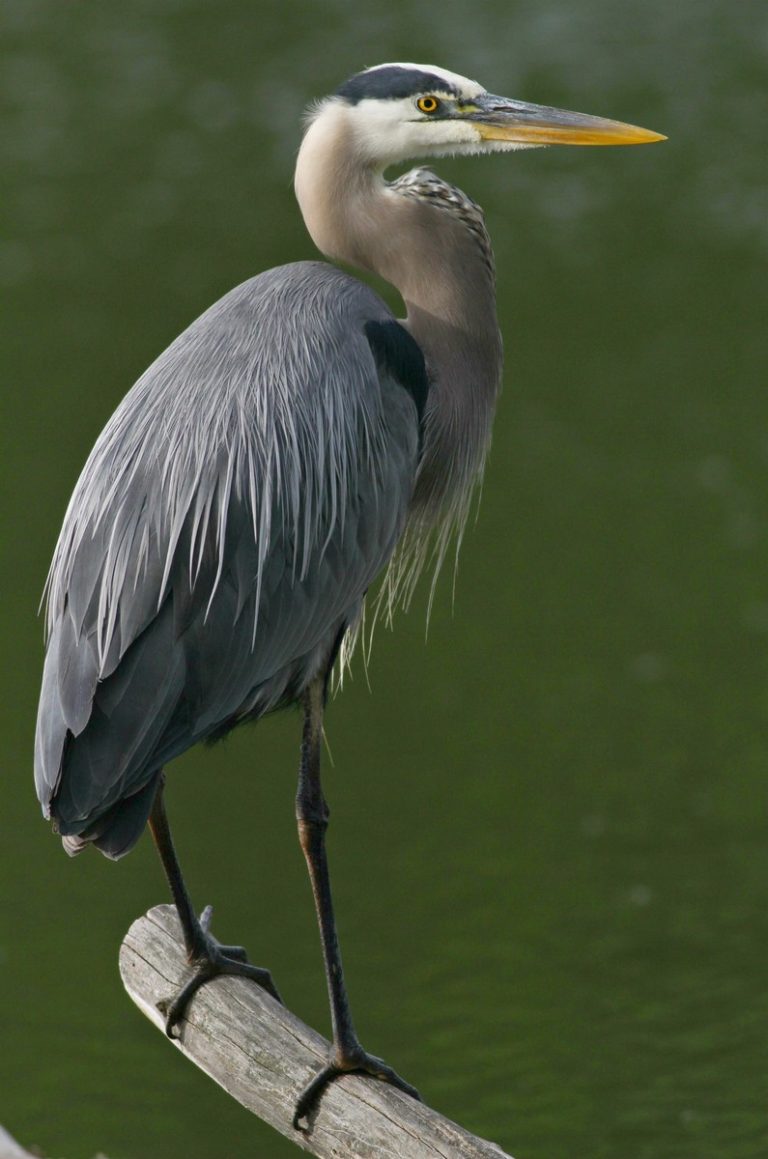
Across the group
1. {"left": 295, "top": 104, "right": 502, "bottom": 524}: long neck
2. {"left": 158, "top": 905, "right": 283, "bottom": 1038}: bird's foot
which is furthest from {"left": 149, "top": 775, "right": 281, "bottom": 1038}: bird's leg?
{"left": 295, "top": 104, "right": 502, "bottom": 524}: long neck

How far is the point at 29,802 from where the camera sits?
20.9 ft

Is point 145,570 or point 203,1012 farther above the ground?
point 145,570

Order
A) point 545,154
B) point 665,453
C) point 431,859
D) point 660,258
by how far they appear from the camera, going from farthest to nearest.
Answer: point 545,154, point 660,258, point 665,453, point 431,859

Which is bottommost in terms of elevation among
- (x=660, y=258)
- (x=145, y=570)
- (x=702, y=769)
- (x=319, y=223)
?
(x=702, y=769)

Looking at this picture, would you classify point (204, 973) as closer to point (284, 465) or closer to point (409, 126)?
point (284, 465)

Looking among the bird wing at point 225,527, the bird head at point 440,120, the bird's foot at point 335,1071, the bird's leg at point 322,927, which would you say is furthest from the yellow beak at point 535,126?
the bird's foot at point 335,1071

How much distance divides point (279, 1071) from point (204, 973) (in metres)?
0.31

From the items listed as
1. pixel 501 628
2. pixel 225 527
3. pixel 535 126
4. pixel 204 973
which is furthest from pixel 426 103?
pixel 501 628

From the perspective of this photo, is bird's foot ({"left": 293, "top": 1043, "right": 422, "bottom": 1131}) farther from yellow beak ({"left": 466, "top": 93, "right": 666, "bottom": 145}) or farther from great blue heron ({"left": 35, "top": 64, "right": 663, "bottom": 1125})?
yellow beak ({"left": 466, "top": 93, "right": 666, "bottom": 145})

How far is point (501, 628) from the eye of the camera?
23.5 ft

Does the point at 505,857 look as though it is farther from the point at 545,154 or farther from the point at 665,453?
the point at 545,154

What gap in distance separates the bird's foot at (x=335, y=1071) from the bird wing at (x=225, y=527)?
632 mm

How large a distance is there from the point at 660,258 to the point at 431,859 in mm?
4142

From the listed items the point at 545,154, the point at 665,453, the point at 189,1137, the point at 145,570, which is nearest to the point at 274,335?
the point at 145,570
